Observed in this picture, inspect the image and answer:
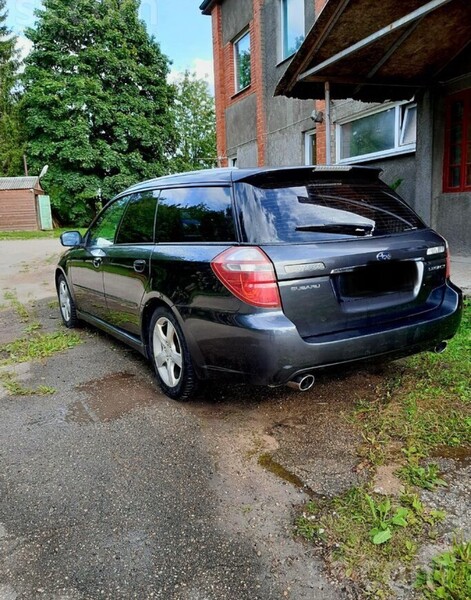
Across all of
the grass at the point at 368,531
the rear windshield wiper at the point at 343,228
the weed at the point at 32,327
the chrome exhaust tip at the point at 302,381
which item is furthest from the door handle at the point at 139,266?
the weed at the point at 32,327

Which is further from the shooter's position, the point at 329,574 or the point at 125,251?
the point at 125,251

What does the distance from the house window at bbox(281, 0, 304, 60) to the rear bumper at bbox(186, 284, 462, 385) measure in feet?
33.2

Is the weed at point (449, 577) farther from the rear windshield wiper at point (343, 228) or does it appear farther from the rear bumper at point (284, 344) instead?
the rear windshield wiper at point (343, 228)

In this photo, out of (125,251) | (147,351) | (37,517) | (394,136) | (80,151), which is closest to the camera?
(37,517)

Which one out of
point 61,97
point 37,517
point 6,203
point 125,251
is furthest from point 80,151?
point 37,517

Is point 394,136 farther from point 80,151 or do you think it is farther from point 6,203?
point 6,203

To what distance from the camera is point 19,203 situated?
105ft

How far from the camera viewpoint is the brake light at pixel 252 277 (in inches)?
105

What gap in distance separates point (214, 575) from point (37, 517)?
0.95 meters

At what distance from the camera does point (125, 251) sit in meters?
4.15

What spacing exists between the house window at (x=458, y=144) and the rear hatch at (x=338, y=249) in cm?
491

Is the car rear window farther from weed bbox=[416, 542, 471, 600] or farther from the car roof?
weed bbox=[416, 542, 471, 600]

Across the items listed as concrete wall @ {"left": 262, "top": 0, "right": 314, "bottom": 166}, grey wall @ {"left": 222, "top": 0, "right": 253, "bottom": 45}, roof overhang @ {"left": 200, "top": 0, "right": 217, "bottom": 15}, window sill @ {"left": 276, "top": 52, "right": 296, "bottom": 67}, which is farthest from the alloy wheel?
roof overhang @ {"left": 200, "top": 0, "right": 217, "bottom": 15}

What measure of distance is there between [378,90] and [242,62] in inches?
318
